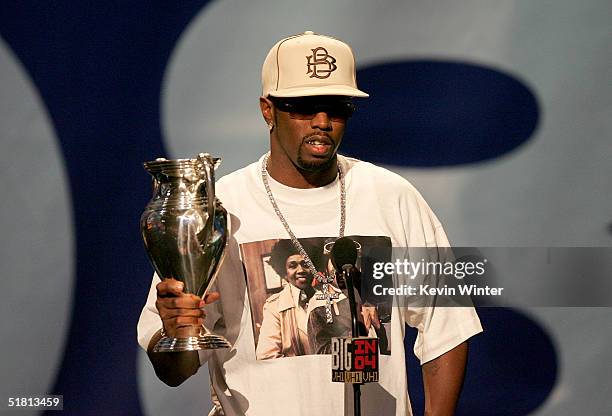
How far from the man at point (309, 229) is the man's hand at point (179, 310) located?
0.34 feet

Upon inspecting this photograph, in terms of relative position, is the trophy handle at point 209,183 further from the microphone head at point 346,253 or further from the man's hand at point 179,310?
the microphone head at point 346,253

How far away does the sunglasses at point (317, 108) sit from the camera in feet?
10.5

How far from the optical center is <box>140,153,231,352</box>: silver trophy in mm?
2996

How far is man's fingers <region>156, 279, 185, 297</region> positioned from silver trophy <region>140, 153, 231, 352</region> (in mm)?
34

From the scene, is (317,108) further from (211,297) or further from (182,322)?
(182,322)

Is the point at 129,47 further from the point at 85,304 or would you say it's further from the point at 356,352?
the point at 356,352

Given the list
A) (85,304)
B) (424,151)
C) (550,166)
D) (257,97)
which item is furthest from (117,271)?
(550,166)

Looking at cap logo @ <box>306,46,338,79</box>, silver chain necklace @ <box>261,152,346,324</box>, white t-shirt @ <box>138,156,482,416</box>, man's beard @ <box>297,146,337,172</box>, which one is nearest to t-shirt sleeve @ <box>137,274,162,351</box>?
white t-shirt @ <box>138,156,482,416</box>

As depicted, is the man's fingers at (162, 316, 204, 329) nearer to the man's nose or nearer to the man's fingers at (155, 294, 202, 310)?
the man's fingers at (155, 294, 202, 310)

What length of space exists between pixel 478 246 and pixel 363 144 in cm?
51

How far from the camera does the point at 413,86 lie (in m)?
3.85

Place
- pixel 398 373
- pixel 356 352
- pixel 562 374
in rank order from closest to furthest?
1. pixel 356 352
2. pixel 398 373
3. pixel 562 374

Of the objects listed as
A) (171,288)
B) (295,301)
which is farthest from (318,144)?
(171,288)

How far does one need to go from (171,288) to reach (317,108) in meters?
0.65
